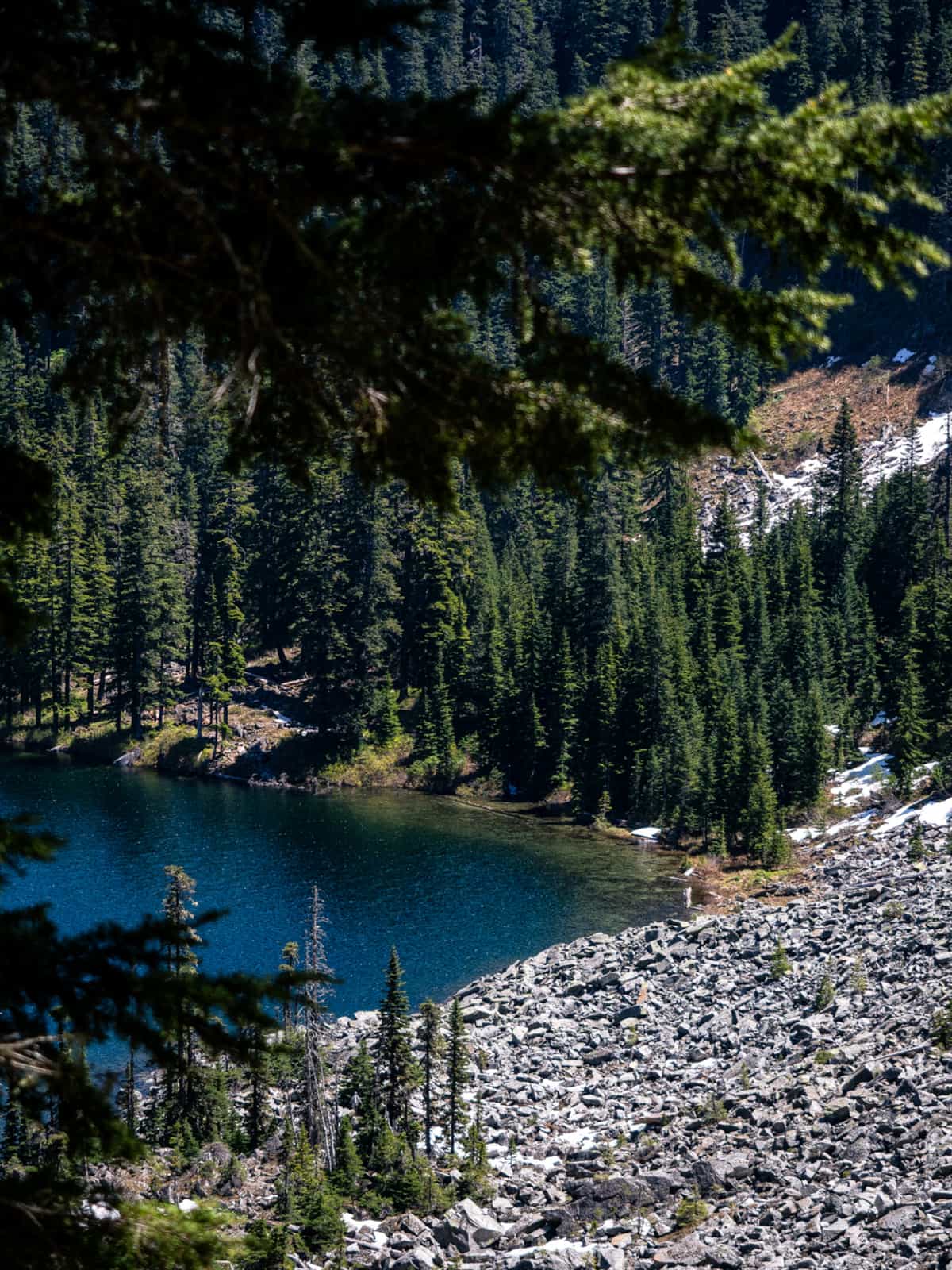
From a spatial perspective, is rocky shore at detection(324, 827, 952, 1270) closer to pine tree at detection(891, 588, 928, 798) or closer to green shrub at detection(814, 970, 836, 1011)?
green shrub at detection(814, 970, 836, 1011)

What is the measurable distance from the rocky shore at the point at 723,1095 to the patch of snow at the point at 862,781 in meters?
13.5

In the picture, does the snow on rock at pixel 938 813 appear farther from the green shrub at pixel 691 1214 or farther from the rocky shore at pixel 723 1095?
the green shrub at pixel 691 1214

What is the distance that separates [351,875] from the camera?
53344 millimetres

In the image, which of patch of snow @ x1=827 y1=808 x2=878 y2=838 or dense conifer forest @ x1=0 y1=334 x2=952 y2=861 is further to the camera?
dense conifer forest @ x1=0 y1=334 x2=952 y2=861

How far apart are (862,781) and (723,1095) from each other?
1328 inches

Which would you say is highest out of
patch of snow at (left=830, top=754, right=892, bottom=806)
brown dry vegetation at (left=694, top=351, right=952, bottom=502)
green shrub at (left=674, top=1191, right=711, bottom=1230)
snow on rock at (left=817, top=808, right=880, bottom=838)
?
brown dry vegetation at (left=694, top=351, right=952, bottom=502)

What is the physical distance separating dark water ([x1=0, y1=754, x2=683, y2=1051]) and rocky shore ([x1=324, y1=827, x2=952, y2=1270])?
3835 millimetres

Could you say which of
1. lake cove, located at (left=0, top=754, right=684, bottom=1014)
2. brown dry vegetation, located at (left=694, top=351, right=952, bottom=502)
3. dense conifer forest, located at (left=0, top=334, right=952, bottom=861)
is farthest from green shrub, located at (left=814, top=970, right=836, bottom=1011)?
brown dry vegetation, located at (left=694, top=351, right=952, bottom=502)

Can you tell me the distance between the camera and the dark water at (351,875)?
4441 cm

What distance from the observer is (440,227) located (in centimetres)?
577

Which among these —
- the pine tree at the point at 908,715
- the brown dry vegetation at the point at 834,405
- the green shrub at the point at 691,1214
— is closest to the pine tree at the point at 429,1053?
the green shrub at the point at 691,1214

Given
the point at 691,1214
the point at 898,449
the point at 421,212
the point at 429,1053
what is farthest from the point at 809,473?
the point at 421,212

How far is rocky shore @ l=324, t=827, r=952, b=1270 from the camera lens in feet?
73.9

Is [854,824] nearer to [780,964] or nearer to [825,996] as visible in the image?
[780,964]
